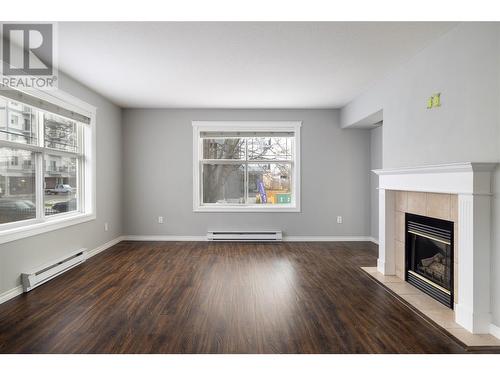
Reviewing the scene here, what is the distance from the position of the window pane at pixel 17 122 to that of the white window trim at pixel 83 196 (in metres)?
0.14

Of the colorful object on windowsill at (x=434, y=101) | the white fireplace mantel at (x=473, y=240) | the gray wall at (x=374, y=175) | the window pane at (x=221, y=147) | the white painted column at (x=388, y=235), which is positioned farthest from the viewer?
the window pane at (x=221, y=147)

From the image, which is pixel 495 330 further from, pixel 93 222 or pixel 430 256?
pixel 93 222

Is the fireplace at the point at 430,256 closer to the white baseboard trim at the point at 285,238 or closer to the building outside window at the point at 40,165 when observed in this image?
the white baseboard trim at the point at 285,238

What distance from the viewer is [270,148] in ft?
18.8

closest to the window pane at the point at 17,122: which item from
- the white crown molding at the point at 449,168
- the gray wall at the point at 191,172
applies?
the gray wall at the point at 191,172

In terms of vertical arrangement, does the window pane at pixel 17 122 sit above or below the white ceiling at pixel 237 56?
below

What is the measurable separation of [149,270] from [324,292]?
2.23m

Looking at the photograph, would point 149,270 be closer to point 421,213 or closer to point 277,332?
point 277,332

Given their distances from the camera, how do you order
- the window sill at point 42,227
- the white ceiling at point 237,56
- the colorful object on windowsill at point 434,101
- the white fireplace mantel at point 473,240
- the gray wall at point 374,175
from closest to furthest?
the white fireplace mantel at point 473,240 < the white ceiling at point 237,56 < the colorful object on windowsill at point 434,101 < the window sill at point 42,227 < the gray wall at point 374,175

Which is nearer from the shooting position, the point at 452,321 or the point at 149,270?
the point at 452,321

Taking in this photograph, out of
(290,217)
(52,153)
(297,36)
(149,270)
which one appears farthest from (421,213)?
(52,153)

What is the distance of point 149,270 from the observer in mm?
3791

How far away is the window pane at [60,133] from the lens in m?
3.65

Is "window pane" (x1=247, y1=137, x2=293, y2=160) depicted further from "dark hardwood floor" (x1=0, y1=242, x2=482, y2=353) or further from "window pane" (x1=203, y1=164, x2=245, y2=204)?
"dark hardwood floor" (x1=0, y1=242, x2=482, y2=353)
